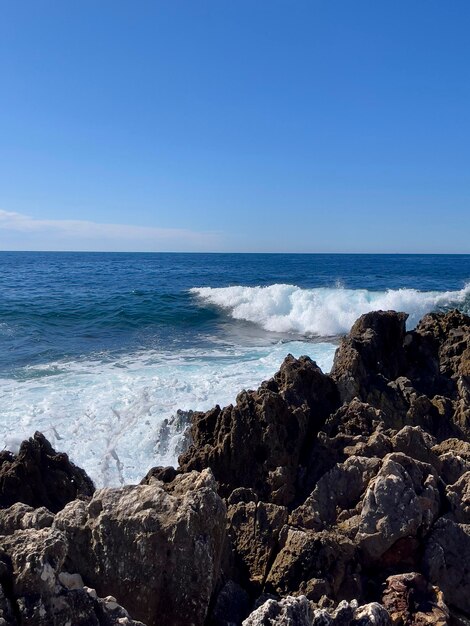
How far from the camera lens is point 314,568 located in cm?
336

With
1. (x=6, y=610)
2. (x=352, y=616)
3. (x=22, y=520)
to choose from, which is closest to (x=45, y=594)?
(x=6, y=610)

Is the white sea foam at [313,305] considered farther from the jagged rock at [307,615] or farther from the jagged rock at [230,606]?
the jagged rock at [307,615]

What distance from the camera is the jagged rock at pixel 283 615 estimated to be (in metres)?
2.42

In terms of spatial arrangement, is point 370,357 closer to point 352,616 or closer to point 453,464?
point 453,464

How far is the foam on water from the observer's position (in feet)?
29.7

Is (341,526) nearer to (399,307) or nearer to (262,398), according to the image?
(262,398)

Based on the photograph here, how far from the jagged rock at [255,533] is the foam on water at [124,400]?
4541 mm

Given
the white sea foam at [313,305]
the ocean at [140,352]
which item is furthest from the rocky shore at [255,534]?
the white sea foam at [313,305]

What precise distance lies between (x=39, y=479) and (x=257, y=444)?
2113 millimetres

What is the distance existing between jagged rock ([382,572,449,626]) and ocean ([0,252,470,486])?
549cm

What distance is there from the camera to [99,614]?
2.40m

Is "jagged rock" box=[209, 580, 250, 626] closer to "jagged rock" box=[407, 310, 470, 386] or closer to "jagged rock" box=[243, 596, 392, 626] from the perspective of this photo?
"jagged rock" box=[243, 596, 392, 626]

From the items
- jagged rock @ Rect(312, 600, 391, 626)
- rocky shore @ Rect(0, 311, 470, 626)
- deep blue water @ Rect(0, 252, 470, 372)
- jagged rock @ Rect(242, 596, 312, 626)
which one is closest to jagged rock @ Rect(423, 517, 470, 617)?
rocky shore @ Rect(0, 311, 470, 626)

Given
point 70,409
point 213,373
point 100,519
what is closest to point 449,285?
point 213,373
